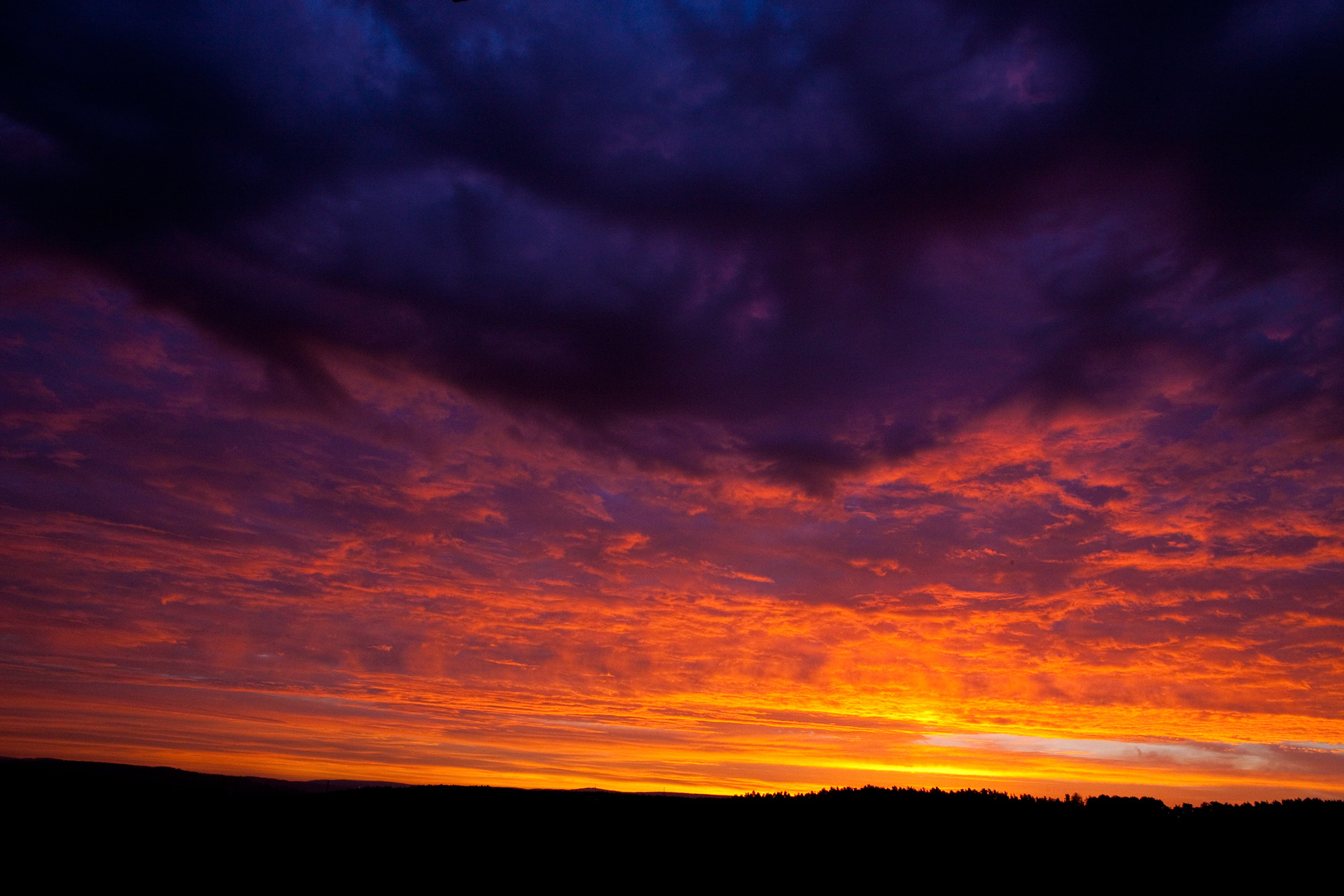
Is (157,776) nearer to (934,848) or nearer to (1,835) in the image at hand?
(1,835)

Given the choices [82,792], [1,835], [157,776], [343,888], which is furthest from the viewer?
[157,776]

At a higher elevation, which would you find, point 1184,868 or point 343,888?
point 1184,868

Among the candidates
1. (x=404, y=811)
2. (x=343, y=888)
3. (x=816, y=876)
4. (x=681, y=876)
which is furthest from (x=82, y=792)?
(x=816, y=876)

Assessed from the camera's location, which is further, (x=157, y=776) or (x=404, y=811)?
(x=157, y=776)

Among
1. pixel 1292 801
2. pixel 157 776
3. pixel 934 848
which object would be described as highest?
pixel 1292 801

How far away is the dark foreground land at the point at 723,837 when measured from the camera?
2298 cm

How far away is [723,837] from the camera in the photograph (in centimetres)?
2955

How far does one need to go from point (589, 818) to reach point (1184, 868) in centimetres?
2392

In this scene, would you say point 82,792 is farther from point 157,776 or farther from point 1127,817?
point 157,776

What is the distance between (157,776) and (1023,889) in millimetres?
163462

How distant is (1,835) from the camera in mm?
39281

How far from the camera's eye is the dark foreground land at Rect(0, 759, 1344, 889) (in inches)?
905

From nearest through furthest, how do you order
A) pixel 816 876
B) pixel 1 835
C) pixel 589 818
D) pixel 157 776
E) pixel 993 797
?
pixel 816 876
pixel 993 797
pixel 589 818
pixel 1 835
pixel 157 776

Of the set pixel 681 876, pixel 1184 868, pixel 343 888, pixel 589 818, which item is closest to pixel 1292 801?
pixel 1184 868
